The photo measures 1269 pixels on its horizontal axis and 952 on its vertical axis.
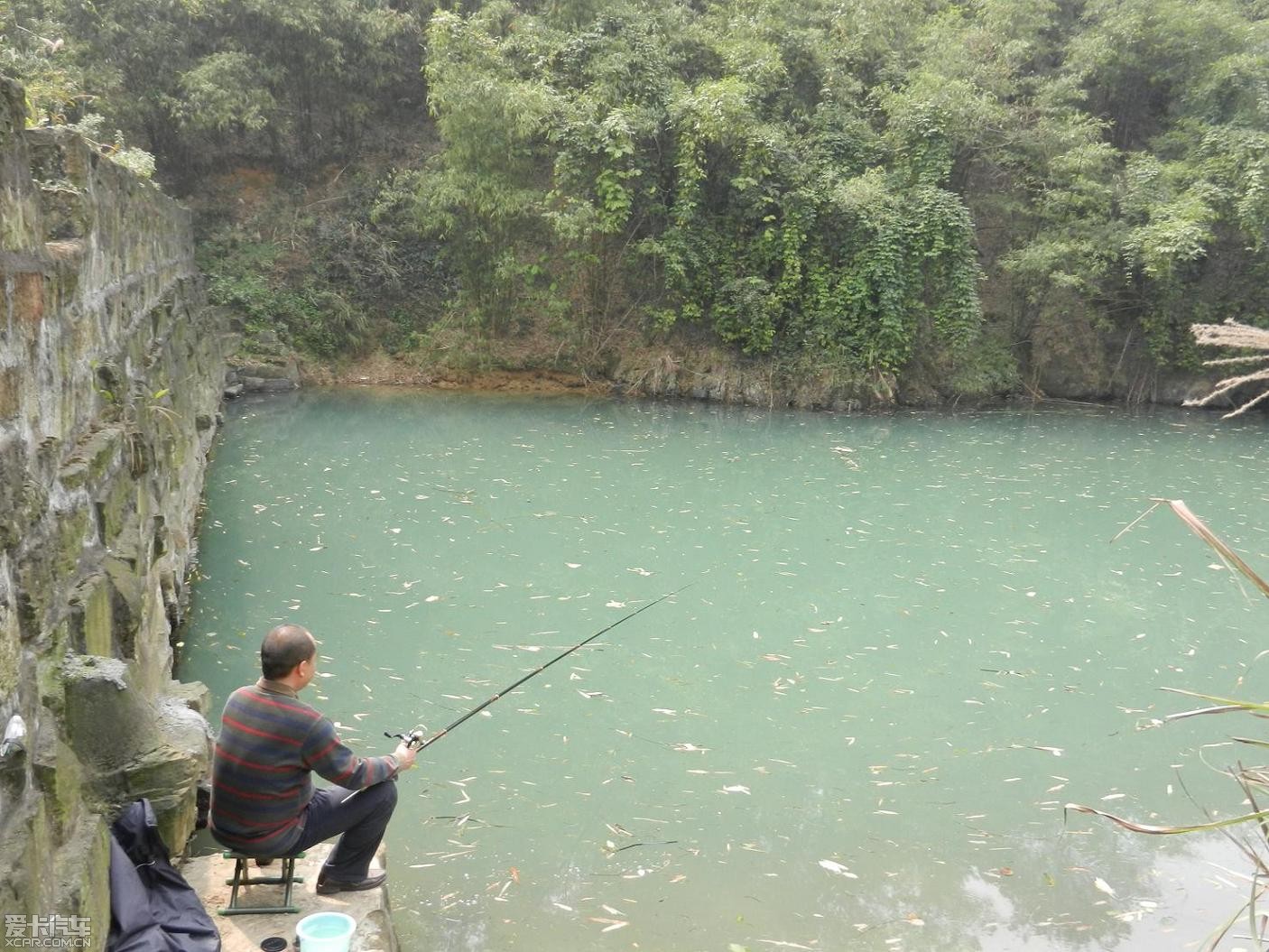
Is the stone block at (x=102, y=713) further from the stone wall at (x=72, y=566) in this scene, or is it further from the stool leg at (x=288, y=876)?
the stool leg at (x=288, y=876)

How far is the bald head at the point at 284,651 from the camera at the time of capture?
2.34 m

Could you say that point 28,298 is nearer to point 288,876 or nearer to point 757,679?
point 288,876

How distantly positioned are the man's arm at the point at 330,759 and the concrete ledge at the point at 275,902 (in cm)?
33

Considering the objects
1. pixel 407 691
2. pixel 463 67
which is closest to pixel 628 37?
pixel 463 67

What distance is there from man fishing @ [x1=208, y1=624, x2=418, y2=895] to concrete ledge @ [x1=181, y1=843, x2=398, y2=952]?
8 centimetres

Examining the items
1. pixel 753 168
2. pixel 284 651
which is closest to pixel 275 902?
pixel 284 651

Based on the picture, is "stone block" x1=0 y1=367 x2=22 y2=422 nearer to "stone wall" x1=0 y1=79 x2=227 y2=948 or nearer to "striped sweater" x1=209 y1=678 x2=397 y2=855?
"stone wall" x1=0 y1=79 x2=227 y2=948

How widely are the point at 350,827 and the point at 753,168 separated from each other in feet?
38.6

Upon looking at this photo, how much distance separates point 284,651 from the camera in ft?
7.68

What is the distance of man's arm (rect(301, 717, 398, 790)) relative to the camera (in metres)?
2.37

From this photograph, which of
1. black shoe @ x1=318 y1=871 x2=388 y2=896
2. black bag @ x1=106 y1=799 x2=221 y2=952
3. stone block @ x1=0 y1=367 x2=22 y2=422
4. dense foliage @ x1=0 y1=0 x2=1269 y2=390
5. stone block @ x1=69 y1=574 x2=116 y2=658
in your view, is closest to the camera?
stone block @ x1=0 y1=367 x2=22 y2=422

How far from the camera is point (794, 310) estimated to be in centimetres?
Result: 1348

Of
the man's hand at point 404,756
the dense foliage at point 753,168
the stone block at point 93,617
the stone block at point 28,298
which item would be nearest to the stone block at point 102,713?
the stone block at point 93,617

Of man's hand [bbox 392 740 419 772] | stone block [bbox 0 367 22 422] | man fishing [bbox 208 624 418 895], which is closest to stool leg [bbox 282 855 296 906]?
man fishing [bbox 208 624 418 895]
